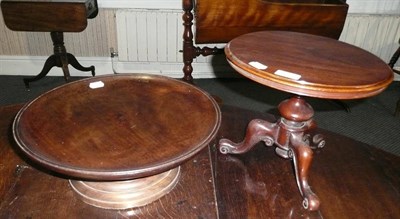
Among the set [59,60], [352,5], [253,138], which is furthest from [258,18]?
[59,60]

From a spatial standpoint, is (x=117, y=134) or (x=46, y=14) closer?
(x=117, y=134)

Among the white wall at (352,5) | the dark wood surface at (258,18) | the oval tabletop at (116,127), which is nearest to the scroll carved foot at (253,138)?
the oval tabletop at (116,127)

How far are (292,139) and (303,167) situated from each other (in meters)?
0.12

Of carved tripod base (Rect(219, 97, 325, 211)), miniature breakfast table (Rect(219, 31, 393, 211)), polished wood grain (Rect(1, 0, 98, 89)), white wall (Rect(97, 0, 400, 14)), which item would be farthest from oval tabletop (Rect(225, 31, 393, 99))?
white wall (Rect(97, 0, 400, 14))

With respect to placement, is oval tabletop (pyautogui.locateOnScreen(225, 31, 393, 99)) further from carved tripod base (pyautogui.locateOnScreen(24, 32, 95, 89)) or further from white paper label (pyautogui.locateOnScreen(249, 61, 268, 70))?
carved tripod base (pyautogui.locateOnScreen(24, 32, 95, 89))

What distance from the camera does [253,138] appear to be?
1321mm

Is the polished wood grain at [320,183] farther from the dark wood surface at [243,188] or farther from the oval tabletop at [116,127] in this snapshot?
the oval tabletop at [116,127]

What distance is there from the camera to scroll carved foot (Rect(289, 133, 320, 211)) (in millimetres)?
1097

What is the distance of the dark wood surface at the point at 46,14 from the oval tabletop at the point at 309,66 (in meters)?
1.87

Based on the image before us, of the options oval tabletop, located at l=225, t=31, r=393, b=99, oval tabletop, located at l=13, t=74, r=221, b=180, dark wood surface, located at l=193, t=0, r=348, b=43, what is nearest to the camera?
oval tabletop, located at l=13, t=74, r=221, b=180

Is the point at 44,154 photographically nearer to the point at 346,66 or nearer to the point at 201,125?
the point at 201,125

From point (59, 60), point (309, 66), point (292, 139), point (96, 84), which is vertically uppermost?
point (309, 66)

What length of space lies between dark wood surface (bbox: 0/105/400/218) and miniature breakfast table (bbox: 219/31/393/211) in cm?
6

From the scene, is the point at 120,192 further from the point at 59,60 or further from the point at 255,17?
the point at 59,60
